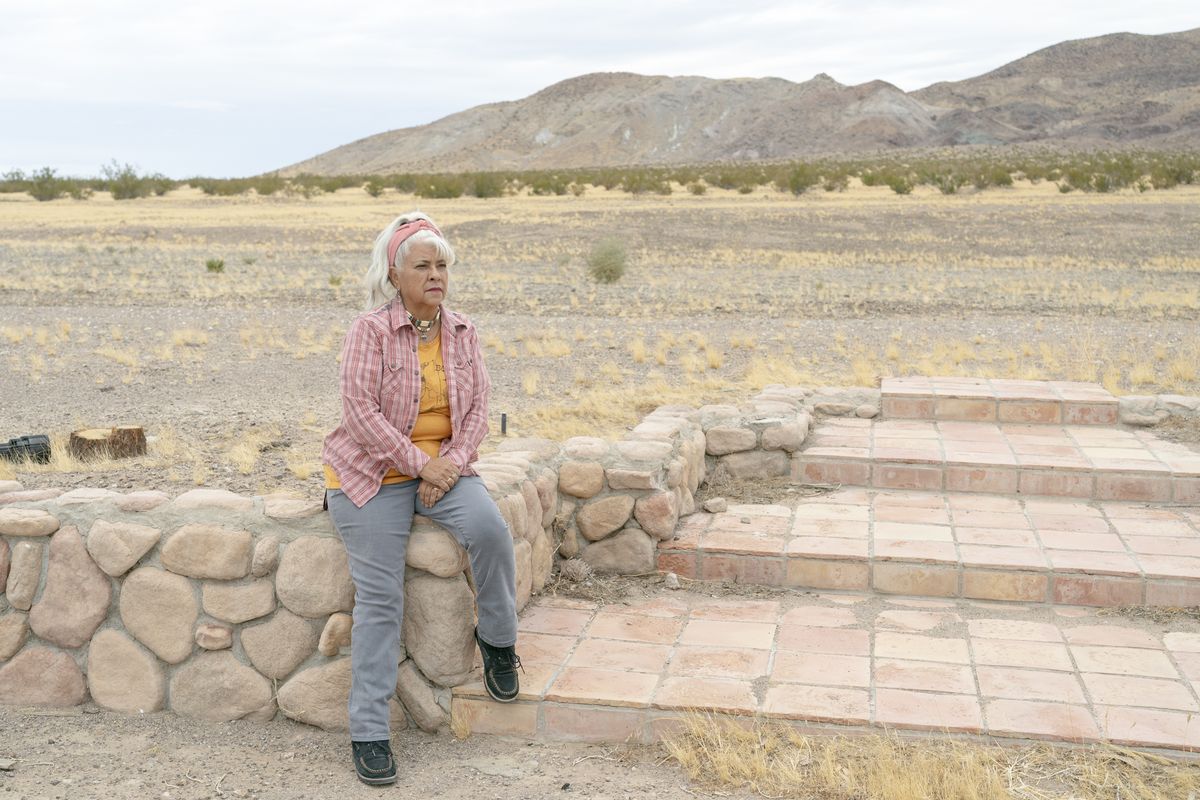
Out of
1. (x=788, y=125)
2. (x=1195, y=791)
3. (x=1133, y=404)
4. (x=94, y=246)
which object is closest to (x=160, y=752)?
(x=1195, y=791)

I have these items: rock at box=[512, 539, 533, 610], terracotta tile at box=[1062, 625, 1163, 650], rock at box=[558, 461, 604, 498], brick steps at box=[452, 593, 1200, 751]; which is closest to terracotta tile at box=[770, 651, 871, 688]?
brick steps at box=[452, 593, 1200, 751]

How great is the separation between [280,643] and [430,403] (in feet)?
3.22

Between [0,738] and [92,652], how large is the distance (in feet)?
1.28

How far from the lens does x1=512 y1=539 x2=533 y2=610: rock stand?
4.62m

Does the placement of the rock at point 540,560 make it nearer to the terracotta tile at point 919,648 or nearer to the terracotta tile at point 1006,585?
the terracotta tile at point 919,648

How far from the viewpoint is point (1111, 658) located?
434cm

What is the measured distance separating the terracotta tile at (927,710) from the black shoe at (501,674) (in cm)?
119

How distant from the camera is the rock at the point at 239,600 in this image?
4.15 metres

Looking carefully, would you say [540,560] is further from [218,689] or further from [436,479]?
[218,689]

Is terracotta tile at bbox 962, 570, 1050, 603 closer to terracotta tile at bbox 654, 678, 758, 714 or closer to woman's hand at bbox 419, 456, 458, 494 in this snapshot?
terracotta tile at bbox 654, 678, 758, 714

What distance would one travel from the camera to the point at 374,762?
3758 mm

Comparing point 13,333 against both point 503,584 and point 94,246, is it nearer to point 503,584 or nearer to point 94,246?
point 503,584

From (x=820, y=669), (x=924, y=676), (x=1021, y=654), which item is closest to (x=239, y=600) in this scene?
(x=820, y=669)

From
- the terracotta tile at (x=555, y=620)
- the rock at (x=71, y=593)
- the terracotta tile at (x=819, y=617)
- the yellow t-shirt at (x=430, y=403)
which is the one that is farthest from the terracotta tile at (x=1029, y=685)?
the rock at (x=71, y=593)
